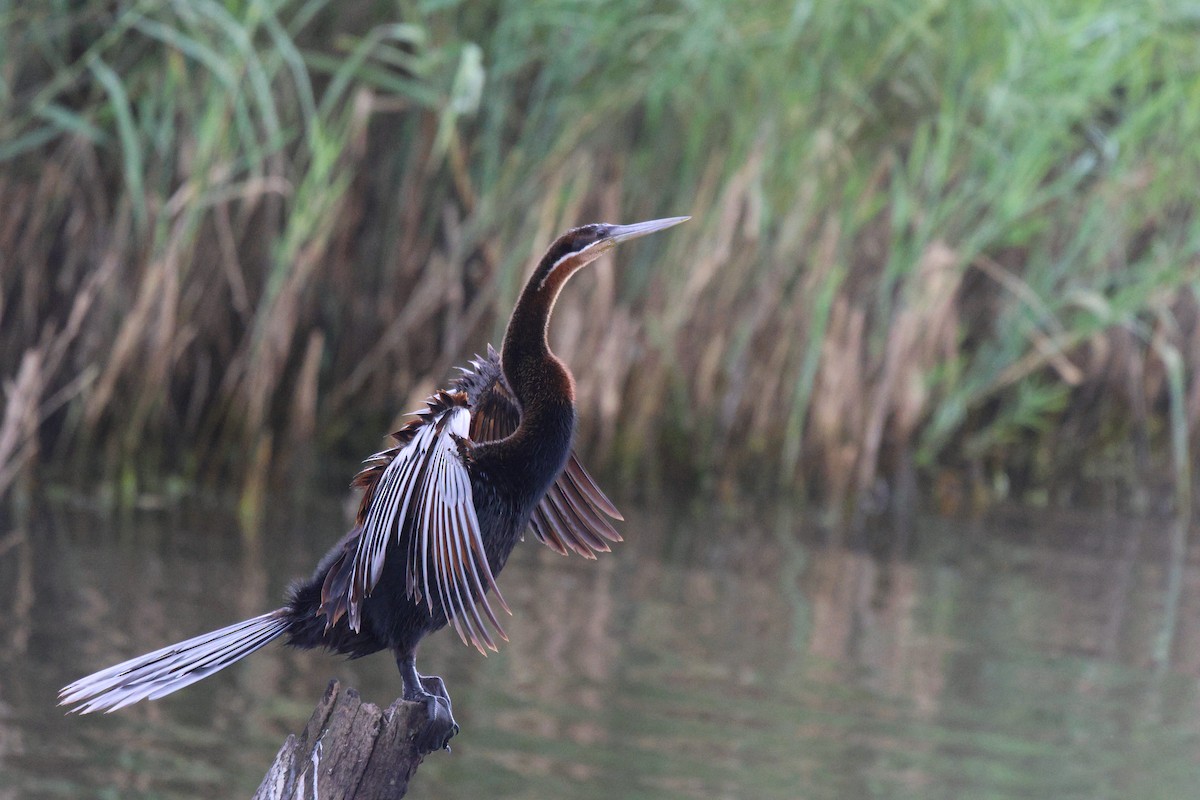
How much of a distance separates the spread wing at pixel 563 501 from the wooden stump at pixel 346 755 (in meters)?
0.39

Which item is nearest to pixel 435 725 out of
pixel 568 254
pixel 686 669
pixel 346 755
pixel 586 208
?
pixel 346 755

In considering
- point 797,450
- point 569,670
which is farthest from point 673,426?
point 569,670

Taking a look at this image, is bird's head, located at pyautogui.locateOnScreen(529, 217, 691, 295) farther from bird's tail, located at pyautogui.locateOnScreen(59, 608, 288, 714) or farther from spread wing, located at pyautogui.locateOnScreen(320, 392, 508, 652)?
bird's tail, located at pyautogui.locateOnScreen(59, 608, 288, 714)

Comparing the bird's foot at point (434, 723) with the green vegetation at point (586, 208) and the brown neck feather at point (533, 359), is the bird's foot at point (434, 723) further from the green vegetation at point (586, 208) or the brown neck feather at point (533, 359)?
the green vegetation at point (586, 208)

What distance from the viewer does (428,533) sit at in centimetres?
194

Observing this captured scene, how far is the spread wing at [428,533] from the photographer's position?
1.92 m

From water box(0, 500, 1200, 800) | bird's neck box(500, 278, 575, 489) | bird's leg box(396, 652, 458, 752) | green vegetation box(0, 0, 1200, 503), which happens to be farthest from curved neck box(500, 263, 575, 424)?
green vegetation box(0, 0, 1200, 503)

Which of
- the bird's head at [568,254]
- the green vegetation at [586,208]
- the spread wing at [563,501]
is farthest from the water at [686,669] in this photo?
the bird's head at [568,254]

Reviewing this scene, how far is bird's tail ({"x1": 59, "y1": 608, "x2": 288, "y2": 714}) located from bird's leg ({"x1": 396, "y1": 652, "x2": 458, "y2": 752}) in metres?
0.22

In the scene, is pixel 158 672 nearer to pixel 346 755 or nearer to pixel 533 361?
pixel 346 755

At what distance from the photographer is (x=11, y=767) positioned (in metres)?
3.29

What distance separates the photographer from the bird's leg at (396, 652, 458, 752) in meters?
2.02

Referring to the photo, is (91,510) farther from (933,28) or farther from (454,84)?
(933,28)

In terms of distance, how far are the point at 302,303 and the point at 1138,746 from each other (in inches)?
137
